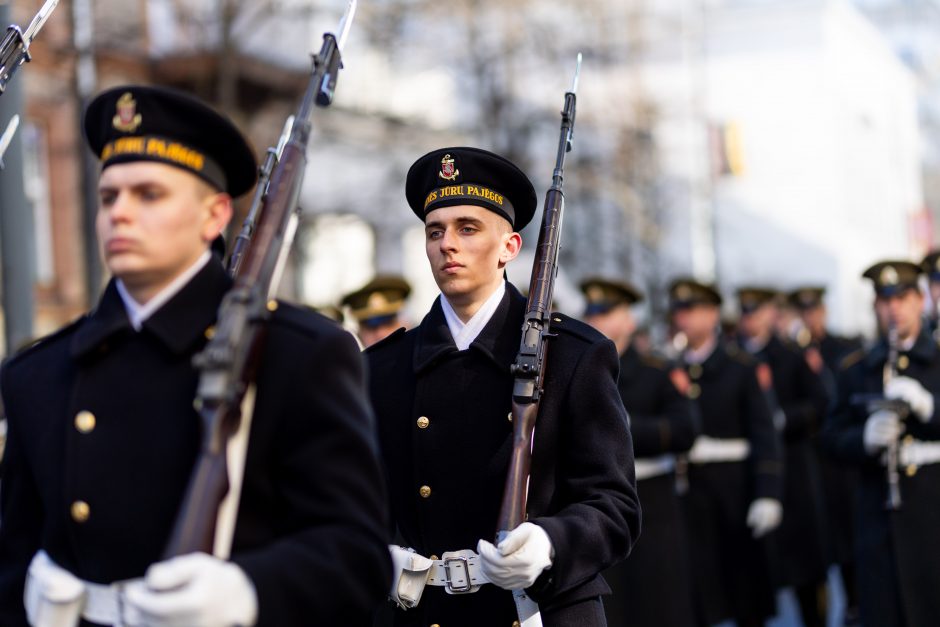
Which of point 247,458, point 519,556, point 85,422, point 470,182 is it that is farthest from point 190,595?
point 470,182

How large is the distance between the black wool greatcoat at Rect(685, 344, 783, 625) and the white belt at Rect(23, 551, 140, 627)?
687cm

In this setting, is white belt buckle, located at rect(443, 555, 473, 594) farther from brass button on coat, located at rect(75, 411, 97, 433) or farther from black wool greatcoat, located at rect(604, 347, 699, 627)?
black wool greatcoat, located at rect(604, 347, 699, 627)

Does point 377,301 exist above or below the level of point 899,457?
above

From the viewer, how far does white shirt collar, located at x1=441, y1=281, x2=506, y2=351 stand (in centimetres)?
458

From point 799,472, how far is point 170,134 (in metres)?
8.82

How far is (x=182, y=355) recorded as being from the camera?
316 cm

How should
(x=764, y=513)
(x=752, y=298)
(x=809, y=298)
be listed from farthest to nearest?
1. (x=809, y=298)
2. (x=752, y=298)
3. (x=764, y=513)

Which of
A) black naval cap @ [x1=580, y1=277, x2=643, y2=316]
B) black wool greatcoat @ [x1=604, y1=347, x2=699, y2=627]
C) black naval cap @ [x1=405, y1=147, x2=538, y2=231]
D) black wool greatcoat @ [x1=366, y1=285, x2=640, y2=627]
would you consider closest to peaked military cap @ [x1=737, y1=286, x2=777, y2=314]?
black naval cap @ [x1=580, y1=277, x2=643, y2=316]

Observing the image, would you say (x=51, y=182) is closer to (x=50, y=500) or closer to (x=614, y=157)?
(x=614, y=157)

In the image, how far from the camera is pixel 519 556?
395 centimetres

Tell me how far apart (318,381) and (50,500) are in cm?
64

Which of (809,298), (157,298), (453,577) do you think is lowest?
(453,577)

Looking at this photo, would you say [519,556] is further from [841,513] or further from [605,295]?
[841,513]

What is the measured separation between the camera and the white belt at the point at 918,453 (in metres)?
7.51
